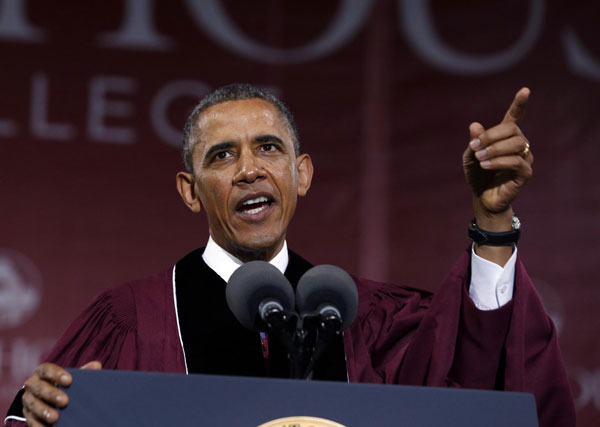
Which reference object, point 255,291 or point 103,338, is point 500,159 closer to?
point 255,291

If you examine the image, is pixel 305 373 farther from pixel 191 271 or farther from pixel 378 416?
pixel 191 271

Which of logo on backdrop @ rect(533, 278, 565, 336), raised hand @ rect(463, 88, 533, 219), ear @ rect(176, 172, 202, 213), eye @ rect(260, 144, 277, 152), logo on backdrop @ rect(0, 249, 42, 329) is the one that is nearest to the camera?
raised hand @ rect(463, 88, 533, 219)

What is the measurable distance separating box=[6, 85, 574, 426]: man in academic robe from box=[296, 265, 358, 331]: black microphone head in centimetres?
44

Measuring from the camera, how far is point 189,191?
266 centimetres

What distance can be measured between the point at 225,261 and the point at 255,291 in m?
0.89

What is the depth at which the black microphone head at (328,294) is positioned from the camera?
168 centimetres

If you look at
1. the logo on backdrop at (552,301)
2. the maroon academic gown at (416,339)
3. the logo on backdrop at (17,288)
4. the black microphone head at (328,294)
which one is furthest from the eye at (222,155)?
the logo on backdrop at (552,301)

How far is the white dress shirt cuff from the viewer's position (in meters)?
2.02

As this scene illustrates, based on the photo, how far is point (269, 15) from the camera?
419cm

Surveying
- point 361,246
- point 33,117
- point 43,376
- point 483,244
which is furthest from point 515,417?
Result: point 33,117

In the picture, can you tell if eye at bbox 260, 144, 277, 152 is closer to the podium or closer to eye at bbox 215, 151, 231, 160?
eye at bbox 215, 151, 231, 160

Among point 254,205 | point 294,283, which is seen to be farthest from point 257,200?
point 294,283

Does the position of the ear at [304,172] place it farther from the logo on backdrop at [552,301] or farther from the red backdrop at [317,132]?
the logo on backdrop at [552,301]

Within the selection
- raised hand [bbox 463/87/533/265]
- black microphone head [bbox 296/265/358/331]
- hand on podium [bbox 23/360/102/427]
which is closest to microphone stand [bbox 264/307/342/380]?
black microphone head [bbox 296/265/358/331]
